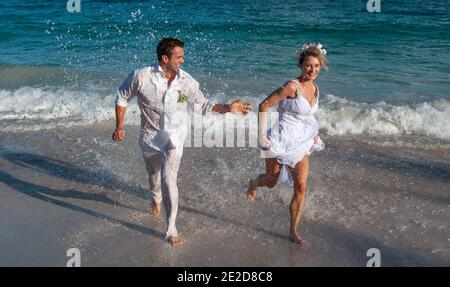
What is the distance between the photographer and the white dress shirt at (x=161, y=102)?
4246 mm

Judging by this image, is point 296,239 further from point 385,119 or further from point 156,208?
point 385,119

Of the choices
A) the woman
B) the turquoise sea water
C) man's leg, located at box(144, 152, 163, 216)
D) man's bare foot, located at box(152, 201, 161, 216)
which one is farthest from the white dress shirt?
the turquoise sea water

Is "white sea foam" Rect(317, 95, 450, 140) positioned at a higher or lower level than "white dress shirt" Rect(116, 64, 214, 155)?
lower

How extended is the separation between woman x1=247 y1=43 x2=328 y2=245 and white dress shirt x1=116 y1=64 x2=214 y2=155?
0.61 metres

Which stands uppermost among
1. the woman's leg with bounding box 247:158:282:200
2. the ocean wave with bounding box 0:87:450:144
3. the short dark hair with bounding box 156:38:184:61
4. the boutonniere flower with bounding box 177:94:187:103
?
the short dark hair with bounding box 156:38:184:61

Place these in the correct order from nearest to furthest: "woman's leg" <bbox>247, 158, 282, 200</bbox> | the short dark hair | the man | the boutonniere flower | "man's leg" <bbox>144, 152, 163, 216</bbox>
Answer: the short dark hair
the man
the boutonniere flower
"woman's leg" <bbox>247, 158, 282, 200</bbox>
"man's leg" <bbox>144, 152, 163, 216</bbox>

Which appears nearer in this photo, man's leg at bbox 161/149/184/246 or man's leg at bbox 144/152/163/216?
man's leg at bbox 161/149/184/246

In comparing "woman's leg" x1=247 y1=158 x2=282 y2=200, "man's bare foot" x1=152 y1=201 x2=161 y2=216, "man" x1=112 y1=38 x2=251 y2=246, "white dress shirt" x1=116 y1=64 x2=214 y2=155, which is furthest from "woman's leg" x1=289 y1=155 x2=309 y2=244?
"man's bare foot" x1=152 y1=201 x2=161 y2=216

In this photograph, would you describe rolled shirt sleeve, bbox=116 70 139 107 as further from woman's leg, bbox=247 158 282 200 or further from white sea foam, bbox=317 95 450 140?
white sea foam, bbox=317 95 450 140

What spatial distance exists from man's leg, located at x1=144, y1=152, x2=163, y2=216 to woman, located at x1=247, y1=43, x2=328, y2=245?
98 cm

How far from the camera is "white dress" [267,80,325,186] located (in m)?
4.27

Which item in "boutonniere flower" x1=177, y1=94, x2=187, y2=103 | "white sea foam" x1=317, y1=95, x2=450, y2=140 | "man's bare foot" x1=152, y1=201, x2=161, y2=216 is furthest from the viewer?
"white sea foam" x1=317, y1=95, x2=450, y2=140

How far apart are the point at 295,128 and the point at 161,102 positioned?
1.14m

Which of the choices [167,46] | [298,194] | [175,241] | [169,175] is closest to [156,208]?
[175,241]
